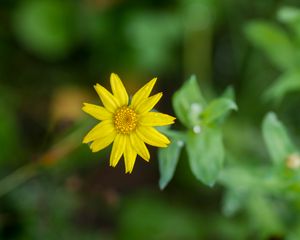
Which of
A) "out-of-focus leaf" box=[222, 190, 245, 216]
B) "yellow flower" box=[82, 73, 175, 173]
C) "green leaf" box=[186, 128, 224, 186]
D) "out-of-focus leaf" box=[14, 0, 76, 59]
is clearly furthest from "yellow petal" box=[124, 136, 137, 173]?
"out-of-focus leaf" box=[14, 0, 76, 59]

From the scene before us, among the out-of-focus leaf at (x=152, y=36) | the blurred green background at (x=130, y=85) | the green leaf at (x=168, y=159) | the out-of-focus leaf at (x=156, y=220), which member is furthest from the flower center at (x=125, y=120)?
the out-of-focus leaf at (x=152, y=36)

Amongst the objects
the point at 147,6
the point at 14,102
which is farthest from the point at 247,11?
the point at 14,102

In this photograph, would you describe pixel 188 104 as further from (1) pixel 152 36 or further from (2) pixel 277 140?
(1) pixel 152 36

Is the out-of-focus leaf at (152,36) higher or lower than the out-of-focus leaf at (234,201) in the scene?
higher

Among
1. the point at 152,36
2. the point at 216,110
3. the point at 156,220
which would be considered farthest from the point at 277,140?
the point at 152,36

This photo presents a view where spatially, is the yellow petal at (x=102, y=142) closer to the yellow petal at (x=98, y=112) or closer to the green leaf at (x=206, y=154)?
the yellow petal at (x=98, y=112)

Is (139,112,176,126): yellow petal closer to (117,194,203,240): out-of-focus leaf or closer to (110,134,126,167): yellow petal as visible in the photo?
(110,134,126,167): yellow petal
